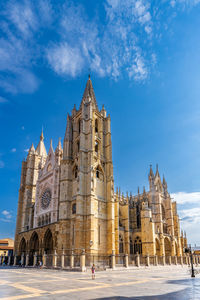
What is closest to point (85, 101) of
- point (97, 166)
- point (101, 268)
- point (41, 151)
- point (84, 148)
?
point (84, 148)

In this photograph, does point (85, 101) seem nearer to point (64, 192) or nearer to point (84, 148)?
point (84, 148)

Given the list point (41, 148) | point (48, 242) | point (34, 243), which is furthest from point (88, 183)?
point (41, 148)

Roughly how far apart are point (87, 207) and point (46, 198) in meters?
12.2

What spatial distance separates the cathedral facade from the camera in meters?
32.3

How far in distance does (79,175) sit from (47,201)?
1114cm

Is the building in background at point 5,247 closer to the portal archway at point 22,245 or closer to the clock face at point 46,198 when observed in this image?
the portal archway at point 22,245

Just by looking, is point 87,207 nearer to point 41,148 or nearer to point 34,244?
point 34,244

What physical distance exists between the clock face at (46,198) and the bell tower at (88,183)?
6138 mm

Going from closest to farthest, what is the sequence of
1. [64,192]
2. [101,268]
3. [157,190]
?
[101,268] < [64,192] < [157,190]

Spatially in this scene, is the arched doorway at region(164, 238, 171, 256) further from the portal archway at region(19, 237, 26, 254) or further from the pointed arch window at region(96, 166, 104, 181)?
the portal archway at region(19, 237, 26, 254)

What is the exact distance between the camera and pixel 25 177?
52.7 m

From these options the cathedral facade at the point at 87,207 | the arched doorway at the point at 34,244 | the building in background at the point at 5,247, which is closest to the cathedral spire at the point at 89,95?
the cathedral facade at the point at 87,207

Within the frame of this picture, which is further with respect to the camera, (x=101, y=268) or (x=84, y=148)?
(x=84, y=148)

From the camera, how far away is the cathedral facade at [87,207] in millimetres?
32281
